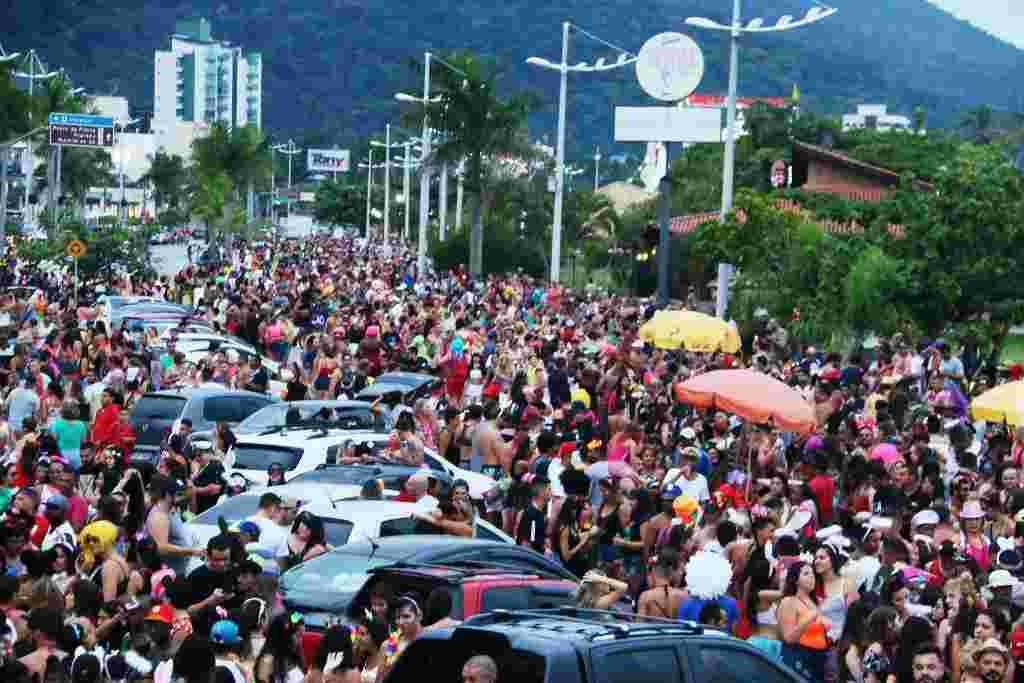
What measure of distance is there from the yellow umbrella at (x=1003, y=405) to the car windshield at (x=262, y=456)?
660 centimetres

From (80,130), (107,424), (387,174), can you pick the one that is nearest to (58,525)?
(107,424)

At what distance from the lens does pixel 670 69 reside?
3875 cm

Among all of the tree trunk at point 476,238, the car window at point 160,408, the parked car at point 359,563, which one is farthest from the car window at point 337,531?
the tree trunk at point 476,238

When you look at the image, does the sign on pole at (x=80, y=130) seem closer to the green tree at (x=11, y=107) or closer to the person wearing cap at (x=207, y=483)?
the green tree at (x=11, y=107)

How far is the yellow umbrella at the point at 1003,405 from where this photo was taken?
17.8m

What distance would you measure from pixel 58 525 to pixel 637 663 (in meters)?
6.45

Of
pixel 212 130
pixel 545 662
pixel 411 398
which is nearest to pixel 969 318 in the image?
pixel 411 398

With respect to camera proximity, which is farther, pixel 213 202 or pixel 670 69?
pixel 213 202

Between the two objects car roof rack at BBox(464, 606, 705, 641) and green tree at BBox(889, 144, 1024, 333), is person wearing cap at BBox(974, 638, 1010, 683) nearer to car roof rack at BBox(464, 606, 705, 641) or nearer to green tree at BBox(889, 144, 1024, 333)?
car roof rack at BBox(464, 606, 705, 641)

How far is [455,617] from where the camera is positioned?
10.5 meters

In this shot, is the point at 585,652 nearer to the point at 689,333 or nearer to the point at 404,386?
the point at 689,333

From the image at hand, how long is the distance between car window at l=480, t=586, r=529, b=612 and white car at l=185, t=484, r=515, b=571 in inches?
82.3

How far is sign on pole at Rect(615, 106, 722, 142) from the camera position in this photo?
38.0m

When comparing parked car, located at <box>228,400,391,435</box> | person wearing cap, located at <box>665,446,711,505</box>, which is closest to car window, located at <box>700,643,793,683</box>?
person wearing cap, located at <box>665,446,711,505</box>
